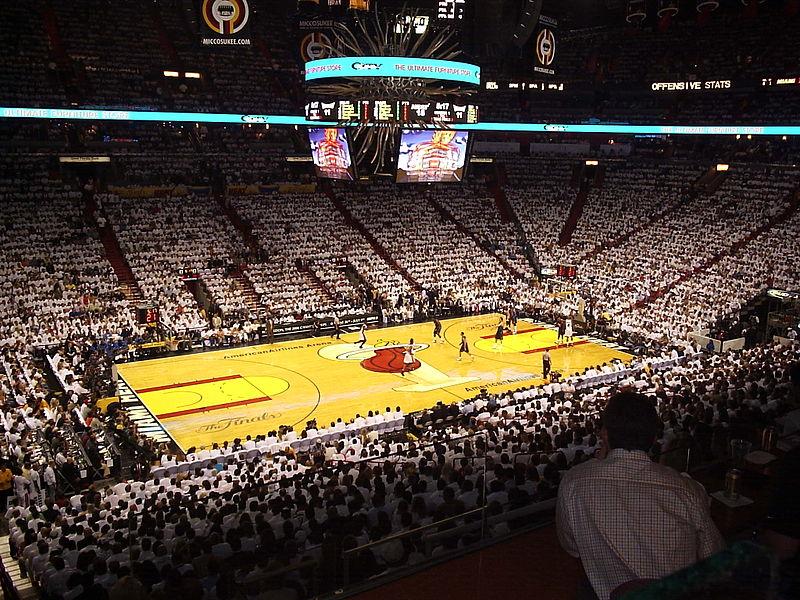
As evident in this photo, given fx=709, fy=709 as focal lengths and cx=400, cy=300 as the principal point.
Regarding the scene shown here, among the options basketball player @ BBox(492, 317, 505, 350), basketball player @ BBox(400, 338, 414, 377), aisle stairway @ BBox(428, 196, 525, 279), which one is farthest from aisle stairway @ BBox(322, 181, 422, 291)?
basketball player @ BBox(400, 338, 414, 377)

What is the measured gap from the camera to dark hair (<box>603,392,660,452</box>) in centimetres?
344

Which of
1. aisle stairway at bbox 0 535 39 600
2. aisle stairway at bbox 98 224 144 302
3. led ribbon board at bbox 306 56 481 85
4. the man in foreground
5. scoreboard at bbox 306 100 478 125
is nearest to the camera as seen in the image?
the man in foreground

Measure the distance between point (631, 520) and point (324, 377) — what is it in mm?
21214

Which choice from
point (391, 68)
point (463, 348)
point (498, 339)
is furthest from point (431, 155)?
point (463, 348)

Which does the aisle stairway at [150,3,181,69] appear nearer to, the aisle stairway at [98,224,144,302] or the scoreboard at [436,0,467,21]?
the aisle stairway at [98,224,144,302]

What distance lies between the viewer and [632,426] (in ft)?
11.3

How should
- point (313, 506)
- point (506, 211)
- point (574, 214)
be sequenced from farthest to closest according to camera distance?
1. point (506, 211)
2. point (574, 214)
3. point (313, 506)

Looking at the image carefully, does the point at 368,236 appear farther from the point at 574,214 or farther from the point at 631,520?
the point at 631,520

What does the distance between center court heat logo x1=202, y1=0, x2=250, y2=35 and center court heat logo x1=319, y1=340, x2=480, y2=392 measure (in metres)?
12.5

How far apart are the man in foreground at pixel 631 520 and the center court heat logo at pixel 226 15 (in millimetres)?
26209

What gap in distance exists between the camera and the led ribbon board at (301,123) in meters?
34.3

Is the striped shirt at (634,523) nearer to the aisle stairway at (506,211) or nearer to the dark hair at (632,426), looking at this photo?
the dark hair at (632,426)

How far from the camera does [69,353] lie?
951 inches

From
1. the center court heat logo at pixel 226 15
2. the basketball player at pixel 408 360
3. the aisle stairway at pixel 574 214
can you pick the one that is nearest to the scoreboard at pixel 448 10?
the center court heat logo at pixel 226 15
